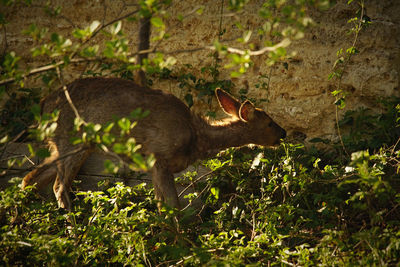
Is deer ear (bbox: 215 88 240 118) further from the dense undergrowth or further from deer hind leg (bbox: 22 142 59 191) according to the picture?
deer hind leg (bbox: 22 142 59 191)

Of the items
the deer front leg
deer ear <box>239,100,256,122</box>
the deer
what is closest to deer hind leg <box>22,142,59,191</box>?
the deer

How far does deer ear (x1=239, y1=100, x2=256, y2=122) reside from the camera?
5.17 m

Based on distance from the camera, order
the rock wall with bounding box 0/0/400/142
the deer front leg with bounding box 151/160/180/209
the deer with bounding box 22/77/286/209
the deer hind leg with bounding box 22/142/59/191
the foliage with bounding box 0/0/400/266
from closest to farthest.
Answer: the foliage with bounding box 0/0/400/266
the deer front leg with bounding box 151/160/180/209
the deer with bounding box 22/77/286/209
the deer hind leg with bounding box 22/142/59/191
the rock wall with bounding box 0/0/400/142

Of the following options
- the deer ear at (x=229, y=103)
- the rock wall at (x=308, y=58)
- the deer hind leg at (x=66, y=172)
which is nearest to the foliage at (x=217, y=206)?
the deer hind leg at (x=66, y=172)

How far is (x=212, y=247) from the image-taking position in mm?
3465

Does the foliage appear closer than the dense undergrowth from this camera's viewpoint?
Yes

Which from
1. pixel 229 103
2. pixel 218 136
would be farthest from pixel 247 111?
pixel 218 136

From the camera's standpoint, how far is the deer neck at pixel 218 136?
16.8 ft

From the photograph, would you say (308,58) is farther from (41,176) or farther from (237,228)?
(41,176)

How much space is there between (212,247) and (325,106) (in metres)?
3.20

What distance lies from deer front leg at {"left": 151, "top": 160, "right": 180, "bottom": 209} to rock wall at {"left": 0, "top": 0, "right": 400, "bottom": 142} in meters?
1.86

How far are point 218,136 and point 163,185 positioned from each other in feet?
3.36

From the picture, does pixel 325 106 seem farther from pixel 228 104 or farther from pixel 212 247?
pixel 212 247

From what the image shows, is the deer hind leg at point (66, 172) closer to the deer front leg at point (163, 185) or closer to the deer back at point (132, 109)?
the deer back at point (132, 109)
